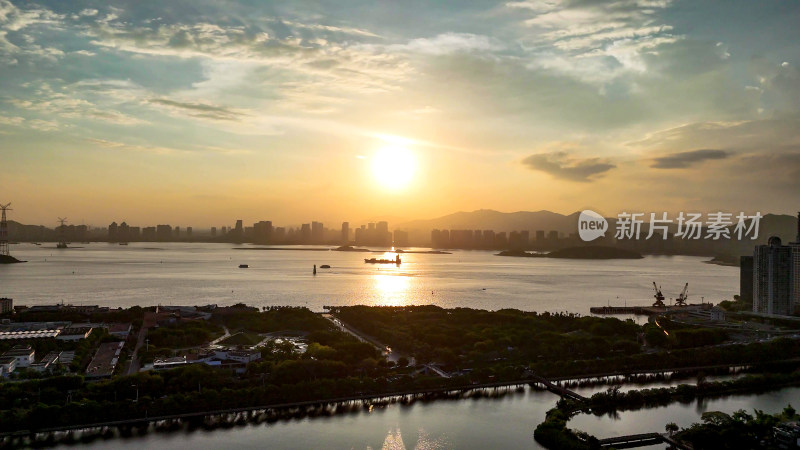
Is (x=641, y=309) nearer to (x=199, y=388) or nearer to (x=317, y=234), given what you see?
(x=199, y=388)

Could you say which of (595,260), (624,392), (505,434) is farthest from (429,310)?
(595,260)

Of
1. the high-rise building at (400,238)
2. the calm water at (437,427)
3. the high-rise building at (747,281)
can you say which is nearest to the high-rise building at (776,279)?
the high-rise building at (747,281)

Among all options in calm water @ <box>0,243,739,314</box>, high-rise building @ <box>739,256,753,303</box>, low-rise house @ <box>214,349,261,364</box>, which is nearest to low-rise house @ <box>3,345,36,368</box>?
low-rise house @ <box>214,349,261,364</box>

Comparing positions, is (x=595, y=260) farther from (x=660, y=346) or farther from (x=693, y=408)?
(x=693, y=408)

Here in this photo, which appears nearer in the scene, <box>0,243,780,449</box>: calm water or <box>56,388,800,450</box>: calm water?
<box>56,388,800,450</box>: calm water

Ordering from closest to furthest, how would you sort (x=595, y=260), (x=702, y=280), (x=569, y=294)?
(x=569, y=294)
(x=702, y=280)
(x=595, y=260)

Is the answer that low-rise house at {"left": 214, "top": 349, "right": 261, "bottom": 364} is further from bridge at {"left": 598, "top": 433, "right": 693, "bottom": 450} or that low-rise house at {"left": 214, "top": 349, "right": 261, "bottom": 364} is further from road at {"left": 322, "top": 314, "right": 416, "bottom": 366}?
bridge at {"left": 598, "top": 433, "right": 693, "bottom": 450}
